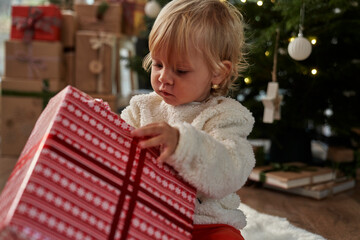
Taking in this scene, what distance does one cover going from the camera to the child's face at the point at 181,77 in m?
0.79

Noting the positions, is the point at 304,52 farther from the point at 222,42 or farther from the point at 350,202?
the point at 350,202

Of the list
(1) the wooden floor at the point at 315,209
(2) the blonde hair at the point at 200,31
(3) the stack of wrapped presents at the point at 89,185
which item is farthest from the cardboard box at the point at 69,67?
(3) the stack of wrapped presents at the point at 89,185

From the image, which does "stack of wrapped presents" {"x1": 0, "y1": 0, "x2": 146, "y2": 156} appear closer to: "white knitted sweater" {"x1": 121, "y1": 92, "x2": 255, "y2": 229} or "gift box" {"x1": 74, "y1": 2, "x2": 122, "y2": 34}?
"gift box" {"x1": 74, "y1": 2, "x2": 122, "y2": 34}

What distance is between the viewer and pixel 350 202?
1504mm

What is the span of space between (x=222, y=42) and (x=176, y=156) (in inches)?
11.5

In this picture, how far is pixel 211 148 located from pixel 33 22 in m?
1.54

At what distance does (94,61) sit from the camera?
2.02m

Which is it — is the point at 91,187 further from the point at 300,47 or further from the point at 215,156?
the point at 300,47

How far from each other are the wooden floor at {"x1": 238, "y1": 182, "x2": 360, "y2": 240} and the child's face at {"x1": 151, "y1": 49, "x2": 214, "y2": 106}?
0.66m

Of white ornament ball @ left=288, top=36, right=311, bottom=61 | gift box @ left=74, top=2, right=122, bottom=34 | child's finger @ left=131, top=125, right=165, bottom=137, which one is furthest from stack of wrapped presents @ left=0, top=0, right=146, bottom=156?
child's finger @ left=131, top=125, right=165, bottom=137

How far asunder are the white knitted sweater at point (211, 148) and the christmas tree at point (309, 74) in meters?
0.62

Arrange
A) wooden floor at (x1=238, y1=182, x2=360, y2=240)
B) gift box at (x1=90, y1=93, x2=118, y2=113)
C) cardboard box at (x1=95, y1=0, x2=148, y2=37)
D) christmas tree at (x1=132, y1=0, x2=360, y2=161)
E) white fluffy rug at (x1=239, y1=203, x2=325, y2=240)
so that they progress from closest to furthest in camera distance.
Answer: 1. white fluffy rug at (x1=239, y1=203, x2=325, y2=240)
2. wooden floor at (x1=238, y1=182, x2=360, y2=240)
3. christmas tree at (x1=132, y1=0, x2=360, y2=161)
4. gift box at (x1=90, y1=93, x2=118, y2=113)
5. cardboard box at (x1=95, y1=0, x2=148, y2=37)

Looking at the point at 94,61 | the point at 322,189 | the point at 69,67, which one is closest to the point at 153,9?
the point at 94,61

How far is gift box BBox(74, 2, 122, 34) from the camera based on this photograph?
7.00ft
